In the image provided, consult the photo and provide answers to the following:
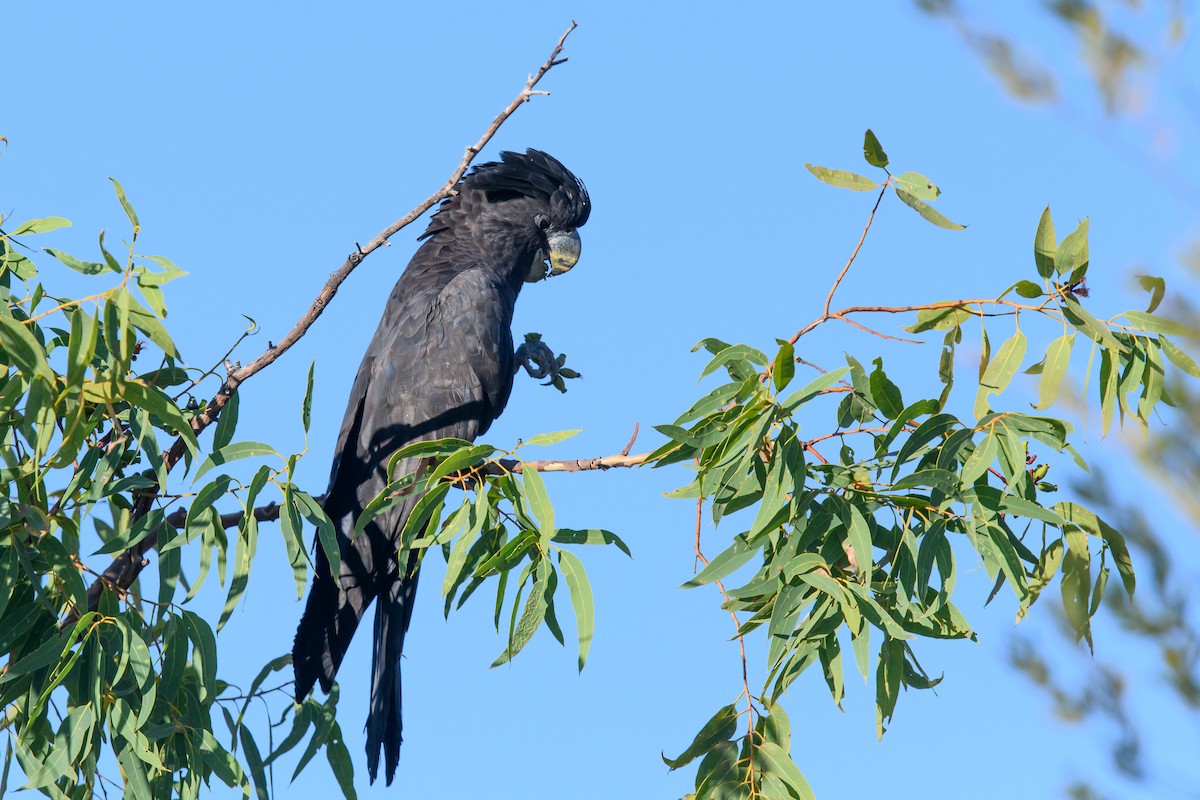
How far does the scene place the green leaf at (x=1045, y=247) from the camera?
7.36 ft

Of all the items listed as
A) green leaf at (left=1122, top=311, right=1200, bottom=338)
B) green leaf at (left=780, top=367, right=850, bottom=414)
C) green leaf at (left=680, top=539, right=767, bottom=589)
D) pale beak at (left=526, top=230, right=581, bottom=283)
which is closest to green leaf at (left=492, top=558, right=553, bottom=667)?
green leaf at (left=680, top=539, right=767, bottom=589)

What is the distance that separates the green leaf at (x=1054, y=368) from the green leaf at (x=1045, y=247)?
14 cm

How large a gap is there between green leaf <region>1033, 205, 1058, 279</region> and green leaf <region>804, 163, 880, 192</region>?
0.31 m

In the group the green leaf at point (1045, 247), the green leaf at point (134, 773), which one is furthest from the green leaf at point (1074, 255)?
the green leaf at point (134, 773)

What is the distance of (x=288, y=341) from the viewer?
2666mm

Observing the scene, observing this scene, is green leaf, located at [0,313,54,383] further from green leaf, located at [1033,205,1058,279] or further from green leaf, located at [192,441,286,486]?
green leaf, located at [1033,205,1058,279]

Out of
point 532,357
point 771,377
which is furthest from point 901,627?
point 532,357

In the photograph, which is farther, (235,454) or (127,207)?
(235,454)

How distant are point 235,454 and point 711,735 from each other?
1106 millimetres

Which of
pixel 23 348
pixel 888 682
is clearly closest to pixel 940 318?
pixel 888 682

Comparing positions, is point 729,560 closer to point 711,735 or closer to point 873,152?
point 711,735

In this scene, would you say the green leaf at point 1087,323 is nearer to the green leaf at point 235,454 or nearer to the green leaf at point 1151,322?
the green leaf at point 1151,322

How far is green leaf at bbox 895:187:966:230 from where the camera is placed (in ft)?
7.50

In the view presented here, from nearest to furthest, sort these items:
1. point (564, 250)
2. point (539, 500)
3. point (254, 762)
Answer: point (539, 500) < point (254, 762) < point (564, 250)
